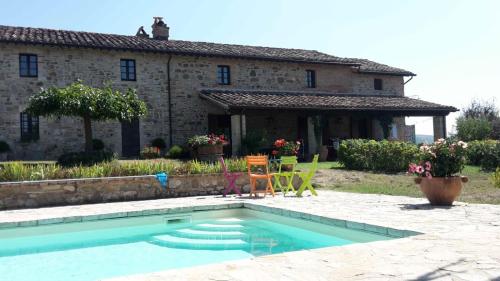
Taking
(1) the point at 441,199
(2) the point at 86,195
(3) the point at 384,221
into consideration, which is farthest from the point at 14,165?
(1) the point at 441,199

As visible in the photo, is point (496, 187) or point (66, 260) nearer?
point (66, 260)

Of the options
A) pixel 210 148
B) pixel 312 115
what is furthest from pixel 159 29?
pixel 210 148

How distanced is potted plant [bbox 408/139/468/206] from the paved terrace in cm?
32

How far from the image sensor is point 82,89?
1434 centimetres

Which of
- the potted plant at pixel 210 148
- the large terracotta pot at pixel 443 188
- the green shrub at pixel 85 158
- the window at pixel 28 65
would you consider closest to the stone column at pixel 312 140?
the potted plant at pixel 210 148

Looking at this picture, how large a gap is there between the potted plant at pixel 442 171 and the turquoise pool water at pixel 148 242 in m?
2.43

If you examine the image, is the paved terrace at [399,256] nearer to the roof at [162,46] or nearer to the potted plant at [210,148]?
the potted plant at [210,148]

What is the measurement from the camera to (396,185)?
12.1 m

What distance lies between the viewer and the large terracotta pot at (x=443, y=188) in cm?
767

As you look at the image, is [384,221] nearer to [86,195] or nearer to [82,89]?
[86,195]

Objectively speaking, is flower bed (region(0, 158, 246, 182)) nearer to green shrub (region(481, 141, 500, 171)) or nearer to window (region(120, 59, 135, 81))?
window (region(120, 59, 135, 81))

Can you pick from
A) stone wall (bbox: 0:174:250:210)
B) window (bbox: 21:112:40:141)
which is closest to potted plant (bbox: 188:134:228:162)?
stone wall (bbox: 0:174:250:210)

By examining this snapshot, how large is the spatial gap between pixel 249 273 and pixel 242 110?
45.5ft

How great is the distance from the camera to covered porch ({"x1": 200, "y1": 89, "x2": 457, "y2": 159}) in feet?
58.6
